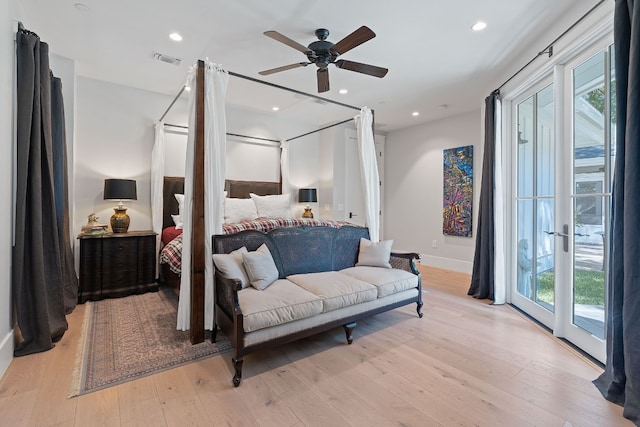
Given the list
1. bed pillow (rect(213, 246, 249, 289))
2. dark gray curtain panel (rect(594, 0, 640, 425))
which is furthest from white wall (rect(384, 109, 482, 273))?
bed pillow (rect(213, 246, 249, 289))

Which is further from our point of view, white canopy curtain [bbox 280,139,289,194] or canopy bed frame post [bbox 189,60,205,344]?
white canopy curtain [bbox 280,139,289,194]

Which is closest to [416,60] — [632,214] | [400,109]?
[400,109]

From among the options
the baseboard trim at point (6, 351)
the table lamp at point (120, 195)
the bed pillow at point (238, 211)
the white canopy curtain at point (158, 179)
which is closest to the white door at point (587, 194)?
the bed pillow at point (238, 211)

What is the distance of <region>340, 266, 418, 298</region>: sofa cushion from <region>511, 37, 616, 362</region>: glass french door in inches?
51.8

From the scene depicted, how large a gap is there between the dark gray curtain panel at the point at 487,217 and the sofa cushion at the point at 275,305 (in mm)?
2535

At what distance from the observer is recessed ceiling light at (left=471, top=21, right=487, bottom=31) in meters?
2.74

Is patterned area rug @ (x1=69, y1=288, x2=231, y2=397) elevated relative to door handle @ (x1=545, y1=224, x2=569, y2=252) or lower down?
lower down

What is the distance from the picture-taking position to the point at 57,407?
5.74 feet

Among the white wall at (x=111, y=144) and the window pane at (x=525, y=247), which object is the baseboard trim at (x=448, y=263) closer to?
the window pane at (x=525, y=247)

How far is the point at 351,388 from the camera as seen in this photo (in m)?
1.99

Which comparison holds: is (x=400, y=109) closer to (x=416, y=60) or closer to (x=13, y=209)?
(x=416, y=60)

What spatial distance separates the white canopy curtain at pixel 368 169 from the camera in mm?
3674

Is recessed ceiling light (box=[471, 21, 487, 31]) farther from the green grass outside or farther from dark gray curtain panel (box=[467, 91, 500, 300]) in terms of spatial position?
the green grass outside

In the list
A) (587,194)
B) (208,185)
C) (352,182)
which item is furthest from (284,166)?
(587,194)
